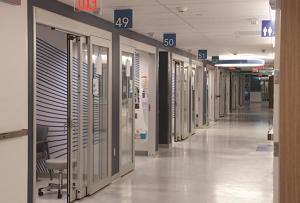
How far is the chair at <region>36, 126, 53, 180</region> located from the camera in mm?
6972

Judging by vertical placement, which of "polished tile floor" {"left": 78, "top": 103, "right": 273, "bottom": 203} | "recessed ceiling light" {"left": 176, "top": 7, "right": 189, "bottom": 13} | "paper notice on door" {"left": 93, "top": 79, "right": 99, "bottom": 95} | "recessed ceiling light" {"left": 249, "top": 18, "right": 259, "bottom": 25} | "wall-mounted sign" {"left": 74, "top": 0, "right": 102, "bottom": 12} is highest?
"recessed ceiling light" {"left": 249, "top": 18, "right": 259, "bottom": 25}

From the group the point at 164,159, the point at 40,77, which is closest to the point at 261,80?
the point at 164,159

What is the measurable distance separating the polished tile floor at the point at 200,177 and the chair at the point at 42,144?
134 cm

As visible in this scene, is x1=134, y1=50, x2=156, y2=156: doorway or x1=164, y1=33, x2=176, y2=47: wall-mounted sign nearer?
x1=164, y1=33, x2=176, y2=47: wall-mounted sign

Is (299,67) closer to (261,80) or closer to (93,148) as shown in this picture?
(93,148)

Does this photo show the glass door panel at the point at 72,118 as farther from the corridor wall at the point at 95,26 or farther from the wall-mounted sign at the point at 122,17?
the wall-mounted sign at the point at 122,17

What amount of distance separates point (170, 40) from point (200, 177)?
3199 millimetres

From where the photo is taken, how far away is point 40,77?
693cm

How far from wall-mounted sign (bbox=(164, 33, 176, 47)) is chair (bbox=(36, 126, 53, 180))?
3403mm

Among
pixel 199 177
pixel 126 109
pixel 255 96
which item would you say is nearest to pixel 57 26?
pixel 126 109

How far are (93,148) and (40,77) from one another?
1663 mm
